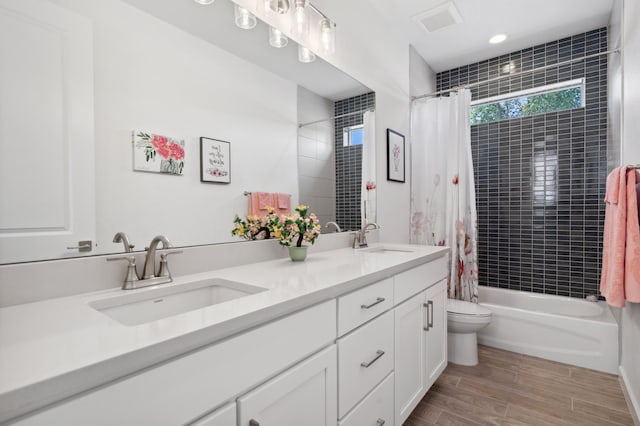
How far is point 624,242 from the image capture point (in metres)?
1.63

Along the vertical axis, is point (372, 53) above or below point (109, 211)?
above

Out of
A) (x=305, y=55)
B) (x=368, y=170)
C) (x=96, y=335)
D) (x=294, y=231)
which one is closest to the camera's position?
(x=96, y=335)

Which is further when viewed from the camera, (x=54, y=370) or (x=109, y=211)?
(x=109, y=211)

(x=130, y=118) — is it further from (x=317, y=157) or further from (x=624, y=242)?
(x=624, y=242)

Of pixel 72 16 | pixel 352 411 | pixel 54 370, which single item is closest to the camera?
pixel 54 370

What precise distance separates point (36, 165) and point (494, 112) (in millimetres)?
3576

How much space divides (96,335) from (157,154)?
0.66m

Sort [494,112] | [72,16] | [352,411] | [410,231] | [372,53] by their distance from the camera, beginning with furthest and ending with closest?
[494,112] → [410,231] → [372,53] → [352,411] → [72,16]

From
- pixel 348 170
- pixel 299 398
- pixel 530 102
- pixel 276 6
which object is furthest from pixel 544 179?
pixel 299 398

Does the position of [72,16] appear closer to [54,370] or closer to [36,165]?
[36,165]

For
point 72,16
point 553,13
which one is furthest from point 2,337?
point 553,13

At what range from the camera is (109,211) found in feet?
3.29

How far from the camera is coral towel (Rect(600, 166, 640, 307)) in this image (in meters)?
1.58

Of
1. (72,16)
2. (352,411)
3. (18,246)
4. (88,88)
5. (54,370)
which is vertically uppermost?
(72,16)
